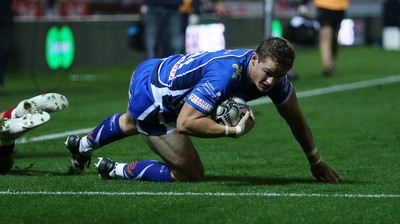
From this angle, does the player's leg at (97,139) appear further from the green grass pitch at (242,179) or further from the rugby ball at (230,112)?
the rugby ball at (230,112)

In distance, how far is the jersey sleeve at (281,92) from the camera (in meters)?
7.08

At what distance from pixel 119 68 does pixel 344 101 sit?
7.40 metres

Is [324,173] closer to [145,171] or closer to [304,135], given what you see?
[304,135]

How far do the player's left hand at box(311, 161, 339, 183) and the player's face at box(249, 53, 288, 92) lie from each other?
859mm

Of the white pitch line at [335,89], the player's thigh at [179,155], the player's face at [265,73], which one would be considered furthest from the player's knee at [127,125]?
the white pitch line at [335,89]

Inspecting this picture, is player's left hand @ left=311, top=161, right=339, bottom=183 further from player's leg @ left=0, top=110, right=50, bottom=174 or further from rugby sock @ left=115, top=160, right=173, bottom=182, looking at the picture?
player's leg @ left=0, top=110, right=50, bottom=174

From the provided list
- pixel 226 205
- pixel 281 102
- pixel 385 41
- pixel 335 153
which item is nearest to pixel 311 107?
pixel 335 153

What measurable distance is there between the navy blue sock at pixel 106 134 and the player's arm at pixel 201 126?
44.6 inches

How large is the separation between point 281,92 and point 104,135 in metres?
1.36

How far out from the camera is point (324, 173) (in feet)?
23.8

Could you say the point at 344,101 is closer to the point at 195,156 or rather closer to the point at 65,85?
the point at 65,85

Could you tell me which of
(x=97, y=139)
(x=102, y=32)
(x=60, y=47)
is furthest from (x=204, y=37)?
(x=97, y=139)

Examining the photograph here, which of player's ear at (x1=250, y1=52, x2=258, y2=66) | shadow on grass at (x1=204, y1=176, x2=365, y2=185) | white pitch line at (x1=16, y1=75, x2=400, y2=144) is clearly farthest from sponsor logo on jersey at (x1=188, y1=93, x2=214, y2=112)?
white pitch line at (x1=16, y1=75, x2=400, y2=144)

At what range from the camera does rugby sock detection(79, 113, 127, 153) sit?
7.64 meters
